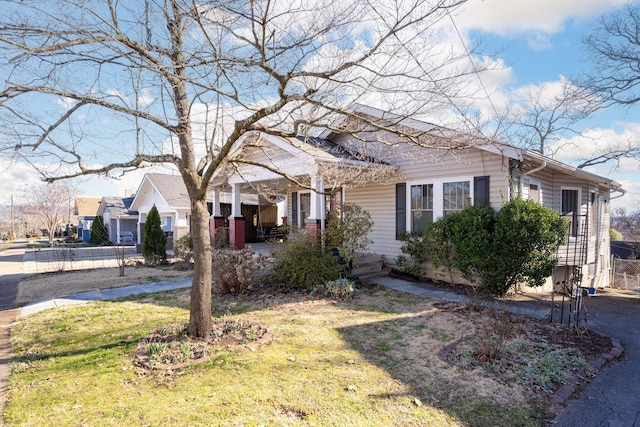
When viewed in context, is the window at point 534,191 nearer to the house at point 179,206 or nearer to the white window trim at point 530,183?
the white window trim at point 530,183

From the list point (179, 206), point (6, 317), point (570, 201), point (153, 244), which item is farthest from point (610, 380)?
point (179, 206)

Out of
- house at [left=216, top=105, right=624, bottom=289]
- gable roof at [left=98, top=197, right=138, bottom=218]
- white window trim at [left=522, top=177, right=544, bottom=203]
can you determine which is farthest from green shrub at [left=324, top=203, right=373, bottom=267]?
gable roof at [left=98, top=197, right=138, bottom=218]

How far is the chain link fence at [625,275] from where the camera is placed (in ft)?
46.2

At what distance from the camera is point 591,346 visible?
5004 mm

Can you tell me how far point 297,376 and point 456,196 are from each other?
22.9 ft

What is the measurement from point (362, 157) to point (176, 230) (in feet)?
38.3

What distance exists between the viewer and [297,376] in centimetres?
385

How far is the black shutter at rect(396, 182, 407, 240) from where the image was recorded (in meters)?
10.4

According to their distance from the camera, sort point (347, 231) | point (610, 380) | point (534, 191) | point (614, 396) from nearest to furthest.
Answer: point (614, 396) < point (610, 380) < point (347, 231) < point (534, 191)

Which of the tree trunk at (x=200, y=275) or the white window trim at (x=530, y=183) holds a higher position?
the white window trim at (x=530, y=183)

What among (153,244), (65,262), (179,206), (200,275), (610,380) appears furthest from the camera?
(179,206)

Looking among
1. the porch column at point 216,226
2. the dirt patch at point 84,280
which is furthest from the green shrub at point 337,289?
the porch column at point 216,226

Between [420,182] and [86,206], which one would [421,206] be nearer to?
[420,182]

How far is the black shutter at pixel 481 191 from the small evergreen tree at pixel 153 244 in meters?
11.0
